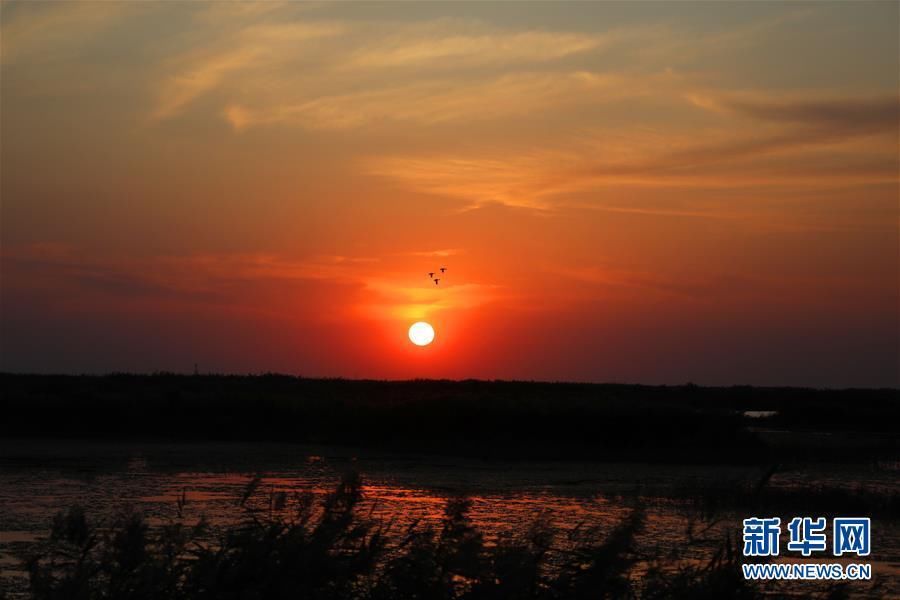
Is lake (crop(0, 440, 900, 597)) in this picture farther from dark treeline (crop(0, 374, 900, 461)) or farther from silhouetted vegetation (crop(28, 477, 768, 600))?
dark treeline (crop(0, 374, 900, 461))

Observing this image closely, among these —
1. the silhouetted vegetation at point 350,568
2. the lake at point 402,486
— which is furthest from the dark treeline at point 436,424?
the silhouetted vegetation at point 350,568

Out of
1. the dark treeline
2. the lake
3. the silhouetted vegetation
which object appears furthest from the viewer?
the dark treeline

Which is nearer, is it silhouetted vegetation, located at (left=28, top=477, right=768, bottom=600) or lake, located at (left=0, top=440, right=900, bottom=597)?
silhouetted vegetation, located at (left=28, top=477, right=768, bottom=600)

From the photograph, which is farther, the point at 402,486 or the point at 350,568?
the point at 402,486

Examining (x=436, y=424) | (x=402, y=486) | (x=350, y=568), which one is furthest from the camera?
(x=436, y=424)

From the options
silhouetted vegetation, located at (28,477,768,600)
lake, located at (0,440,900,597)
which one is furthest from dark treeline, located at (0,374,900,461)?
silhouetted vegetation, located at (28,477,768,600)

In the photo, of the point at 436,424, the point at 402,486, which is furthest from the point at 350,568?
the point at 436,424

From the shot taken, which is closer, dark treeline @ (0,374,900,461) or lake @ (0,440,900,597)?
lake @ (0,440,900,597)

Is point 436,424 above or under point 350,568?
above

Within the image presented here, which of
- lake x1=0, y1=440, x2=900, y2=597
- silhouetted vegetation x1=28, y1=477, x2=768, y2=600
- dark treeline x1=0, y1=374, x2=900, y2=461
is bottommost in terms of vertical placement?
silhouetted vegetation x1=28, y1=477, x2=768, y2=600

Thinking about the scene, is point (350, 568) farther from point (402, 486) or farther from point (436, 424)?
point (436, 424)

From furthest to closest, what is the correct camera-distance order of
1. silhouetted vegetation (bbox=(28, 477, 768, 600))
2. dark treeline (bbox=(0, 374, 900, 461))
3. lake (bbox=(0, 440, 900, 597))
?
dark treeline (bbox=(0, 374, 900, 461))
lake (bbox=(0, 440, 900, 597))
silhouetted vegetation (bbox=(28, 477, 768, 600))

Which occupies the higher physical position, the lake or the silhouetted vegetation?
the lake

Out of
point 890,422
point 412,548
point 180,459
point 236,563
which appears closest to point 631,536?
point 412,548
